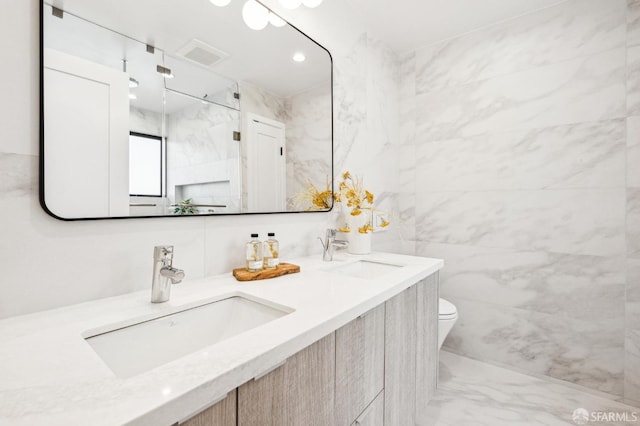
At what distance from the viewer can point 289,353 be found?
64 cm

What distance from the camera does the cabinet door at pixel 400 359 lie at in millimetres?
1062

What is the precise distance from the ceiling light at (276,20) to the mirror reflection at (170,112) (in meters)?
0.04

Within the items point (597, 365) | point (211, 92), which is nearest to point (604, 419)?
point (597, 365)

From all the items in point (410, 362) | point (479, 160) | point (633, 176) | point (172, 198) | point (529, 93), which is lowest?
point (410, 362)

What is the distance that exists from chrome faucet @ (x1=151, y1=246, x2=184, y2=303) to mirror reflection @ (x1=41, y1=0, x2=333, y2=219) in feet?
0.65

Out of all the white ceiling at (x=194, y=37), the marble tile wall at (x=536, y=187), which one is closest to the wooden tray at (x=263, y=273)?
the white ceiling at (x=194, y=37)

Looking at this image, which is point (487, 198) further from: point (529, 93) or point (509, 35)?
point (509, 35)

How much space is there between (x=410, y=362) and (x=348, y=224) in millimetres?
802

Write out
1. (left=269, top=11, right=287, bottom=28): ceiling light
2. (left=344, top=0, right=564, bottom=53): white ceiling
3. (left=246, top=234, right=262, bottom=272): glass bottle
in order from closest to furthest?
1. (left=246, top=234, right=262, bottom=272): glass bottle
2. (left=269, top=11, right=287, bottom=28): ceiling light
3. (left=344, top=0, right=564, bottom=53): white ceiling

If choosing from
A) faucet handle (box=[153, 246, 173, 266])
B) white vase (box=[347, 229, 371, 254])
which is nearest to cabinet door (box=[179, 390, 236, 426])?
faucet handle (box=[153, 246, 173, 266])

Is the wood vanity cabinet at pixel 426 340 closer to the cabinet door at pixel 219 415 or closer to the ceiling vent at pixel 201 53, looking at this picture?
the cabinet door at pixel 219 415

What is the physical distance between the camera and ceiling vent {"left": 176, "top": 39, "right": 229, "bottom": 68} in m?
1.10

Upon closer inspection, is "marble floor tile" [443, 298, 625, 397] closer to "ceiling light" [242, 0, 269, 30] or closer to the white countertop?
the white countertop

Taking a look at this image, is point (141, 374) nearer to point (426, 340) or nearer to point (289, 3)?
point (426, 340)
